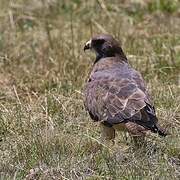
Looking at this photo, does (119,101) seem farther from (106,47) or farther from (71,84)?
(71,84)

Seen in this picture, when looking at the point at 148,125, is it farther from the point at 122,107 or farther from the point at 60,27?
the point at 60,27

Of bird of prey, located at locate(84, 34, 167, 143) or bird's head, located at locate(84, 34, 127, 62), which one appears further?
bird's head, located at locate(84, 34, 127, 62)

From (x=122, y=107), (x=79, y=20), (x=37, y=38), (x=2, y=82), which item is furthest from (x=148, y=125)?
(x=79, y=20)

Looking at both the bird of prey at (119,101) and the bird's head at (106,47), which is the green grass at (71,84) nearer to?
the bird of prey at (119,101)

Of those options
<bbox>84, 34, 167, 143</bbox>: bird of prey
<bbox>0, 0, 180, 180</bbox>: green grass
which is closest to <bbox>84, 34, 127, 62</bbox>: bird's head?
<bbox>84, 34, 167, 143</bbox>: bird of prey

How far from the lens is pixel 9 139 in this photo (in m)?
6.53

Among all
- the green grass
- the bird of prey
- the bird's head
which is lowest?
the green grass

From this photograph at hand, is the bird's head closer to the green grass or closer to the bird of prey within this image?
the bird of prey

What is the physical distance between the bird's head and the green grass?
539mm

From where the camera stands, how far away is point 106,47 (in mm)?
7164

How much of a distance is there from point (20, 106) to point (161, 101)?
4.24ft

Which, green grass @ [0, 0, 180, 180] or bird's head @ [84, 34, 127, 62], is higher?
bird's head @ [84, 34, 127, 62]

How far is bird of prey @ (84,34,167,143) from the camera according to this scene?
598cm

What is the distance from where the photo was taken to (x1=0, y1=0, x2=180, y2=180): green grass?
19.4 ft
